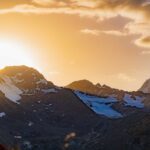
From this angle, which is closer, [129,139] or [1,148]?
[1,148]

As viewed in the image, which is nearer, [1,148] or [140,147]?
[1,148]

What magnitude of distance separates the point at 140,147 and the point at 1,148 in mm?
168838

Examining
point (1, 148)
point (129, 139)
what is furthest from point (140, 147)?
point (1, 148)

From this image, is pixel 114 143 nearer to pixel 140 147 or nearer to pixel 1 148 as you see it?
pixel 140 147

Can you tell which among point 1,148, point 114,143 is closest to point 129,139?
point 114,143

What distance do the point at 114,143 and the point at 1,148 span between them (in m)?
170

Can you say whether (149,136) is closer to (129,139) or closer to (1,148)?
(129,139)

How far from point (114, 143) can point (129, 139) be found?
8.51 meters

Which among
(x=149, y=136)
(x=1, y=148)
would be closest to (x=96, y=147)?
(x=149, y=136)

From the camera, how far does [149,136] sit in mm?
198125

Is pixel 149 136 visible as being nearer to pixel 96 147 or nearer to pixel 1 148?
pixel 96 147

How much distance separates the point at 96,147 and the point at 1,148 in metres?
175

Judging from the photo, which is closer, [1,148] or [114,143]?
[1,148]

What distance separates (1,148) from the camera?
2678cm
